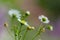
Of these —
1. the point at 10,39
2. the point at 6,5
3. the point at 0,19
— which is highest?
the point at 6,5

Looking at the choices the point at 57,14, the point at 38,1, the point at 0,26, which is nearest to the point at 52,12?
the point at 57,14

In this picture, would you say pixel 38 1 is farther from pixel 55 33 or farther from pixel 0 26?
pixel 0 26

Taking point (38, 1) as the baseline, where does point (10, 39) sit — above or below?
below

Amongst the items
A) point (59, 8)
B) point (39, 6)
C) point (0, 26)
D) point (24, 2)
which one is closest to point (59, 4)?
point (59, 8)

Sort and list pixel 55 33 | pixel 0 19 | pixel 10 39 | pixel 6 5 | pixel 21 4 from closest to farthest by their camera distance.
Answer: pixel 10 39, pixel 0 19, pixel 55 33, pixel 6 5, pixel 21 4

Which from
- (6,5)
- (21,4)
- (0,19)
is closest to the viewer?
(0,19)

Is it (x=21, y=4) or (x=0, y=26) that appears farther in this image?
(x=21, y=4)

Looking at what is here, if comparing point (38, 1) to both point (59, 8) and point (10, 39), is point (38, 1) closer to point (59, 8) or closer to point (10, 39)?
point (59, 8)
